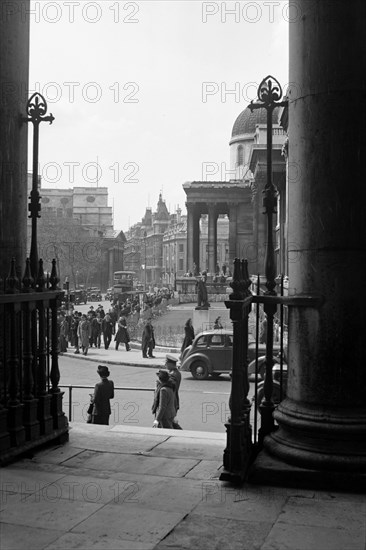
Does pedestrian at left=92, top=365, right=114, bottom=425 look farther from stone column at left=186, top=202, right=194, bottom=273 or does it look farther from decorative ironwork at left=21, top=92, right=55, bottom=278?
stone column at left=186, top=202, right=194, bottom=273

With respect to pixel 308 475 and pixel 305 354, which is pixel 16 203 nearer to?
pixel 305 354

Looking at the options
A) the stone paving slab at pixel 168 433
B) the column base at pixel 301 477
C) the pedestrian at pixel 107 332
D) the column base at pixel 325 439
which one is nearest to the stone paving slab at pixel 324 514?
the column base at pixel 301 477

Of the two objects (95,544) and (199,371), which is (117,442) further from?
(199,371)

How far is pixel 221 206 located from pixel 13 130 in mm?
73083

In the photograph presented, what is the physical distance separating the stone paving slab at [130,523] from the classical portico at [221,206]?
228 ft

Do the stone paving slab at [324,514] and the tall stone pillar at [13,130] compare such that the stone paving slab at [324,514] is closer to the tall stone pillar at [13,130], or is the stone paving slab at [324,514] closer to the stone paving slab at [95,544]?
the stone paving slab at [95,544]

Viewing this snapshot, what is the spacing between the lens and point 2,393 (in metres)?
6.57

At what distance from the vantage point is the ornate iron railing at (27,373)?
6.20 meters

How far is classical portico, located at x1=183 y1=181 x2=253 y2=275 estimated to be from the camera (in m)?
75.5

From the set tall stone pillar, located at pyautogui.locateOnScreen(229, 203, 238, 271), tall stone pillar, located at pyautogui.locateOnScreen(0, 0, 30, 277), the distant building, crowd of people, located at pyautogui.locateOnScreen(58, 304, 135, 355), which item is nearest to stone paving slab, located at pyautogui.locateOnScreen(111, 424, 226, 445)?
tall stone pillar, located at pyautogui.locateOnScreen(0, 0, 30, 277)

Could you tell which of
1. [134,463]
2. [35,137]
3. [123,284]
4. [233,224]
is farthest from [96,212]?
[134,463]

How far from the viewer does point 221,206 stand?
79.7 metres

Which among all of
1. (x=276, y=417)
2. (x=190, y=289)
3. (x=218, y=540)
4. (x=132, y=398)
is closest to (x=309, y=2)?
(x=276, y=417)

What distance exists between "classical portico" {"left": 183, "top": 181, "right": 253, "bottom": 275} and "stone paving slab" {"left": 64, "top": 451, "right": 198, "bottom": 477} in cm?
6789
